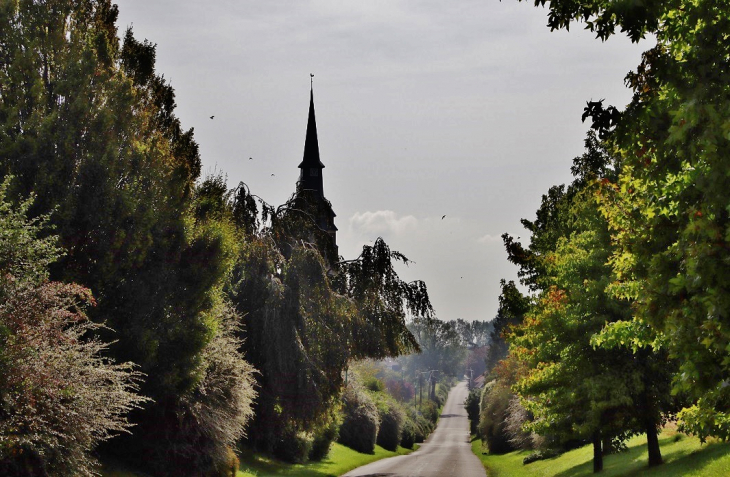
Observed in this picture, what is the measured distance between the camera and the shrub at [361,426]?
55.1 meters

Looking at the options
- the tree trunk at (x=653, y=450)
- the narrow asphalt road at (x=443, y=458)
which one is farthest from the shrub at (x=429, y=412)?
the tree trunk at (x=653, y=450)

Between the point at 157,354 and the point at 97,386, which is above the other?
the point at 157,354

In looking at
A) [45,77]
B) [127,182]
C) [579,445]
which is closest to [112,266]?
[127,182]

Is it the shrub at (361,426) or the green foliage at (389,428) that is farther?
the green foliage at (389,428)

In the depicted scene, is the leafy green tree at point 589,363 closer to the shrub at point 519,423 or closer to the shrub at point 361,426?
the shrub at point 519,423

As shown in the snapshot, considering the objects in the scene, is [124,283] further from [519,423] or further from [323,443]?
[519,423]

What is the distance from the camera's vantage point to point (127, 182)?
21.8 meters

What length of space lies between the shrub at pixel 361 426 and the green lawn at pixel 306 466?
317 centimetres

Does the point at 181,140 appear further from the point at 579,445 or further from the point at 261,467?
the point at 579,445

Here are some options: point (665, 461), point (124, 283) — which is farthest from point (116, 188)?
point (665, 461)

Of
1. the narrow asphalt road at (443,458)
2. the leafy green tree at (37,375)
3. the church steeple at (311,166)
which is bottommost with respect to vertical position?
the narrow asphalt road at (443,458)

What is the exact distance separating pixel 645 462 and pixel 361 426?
3347 cm

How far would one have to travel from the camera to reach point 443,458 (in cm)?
5022

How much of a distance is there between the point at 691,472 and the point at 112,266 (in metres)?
16.5
